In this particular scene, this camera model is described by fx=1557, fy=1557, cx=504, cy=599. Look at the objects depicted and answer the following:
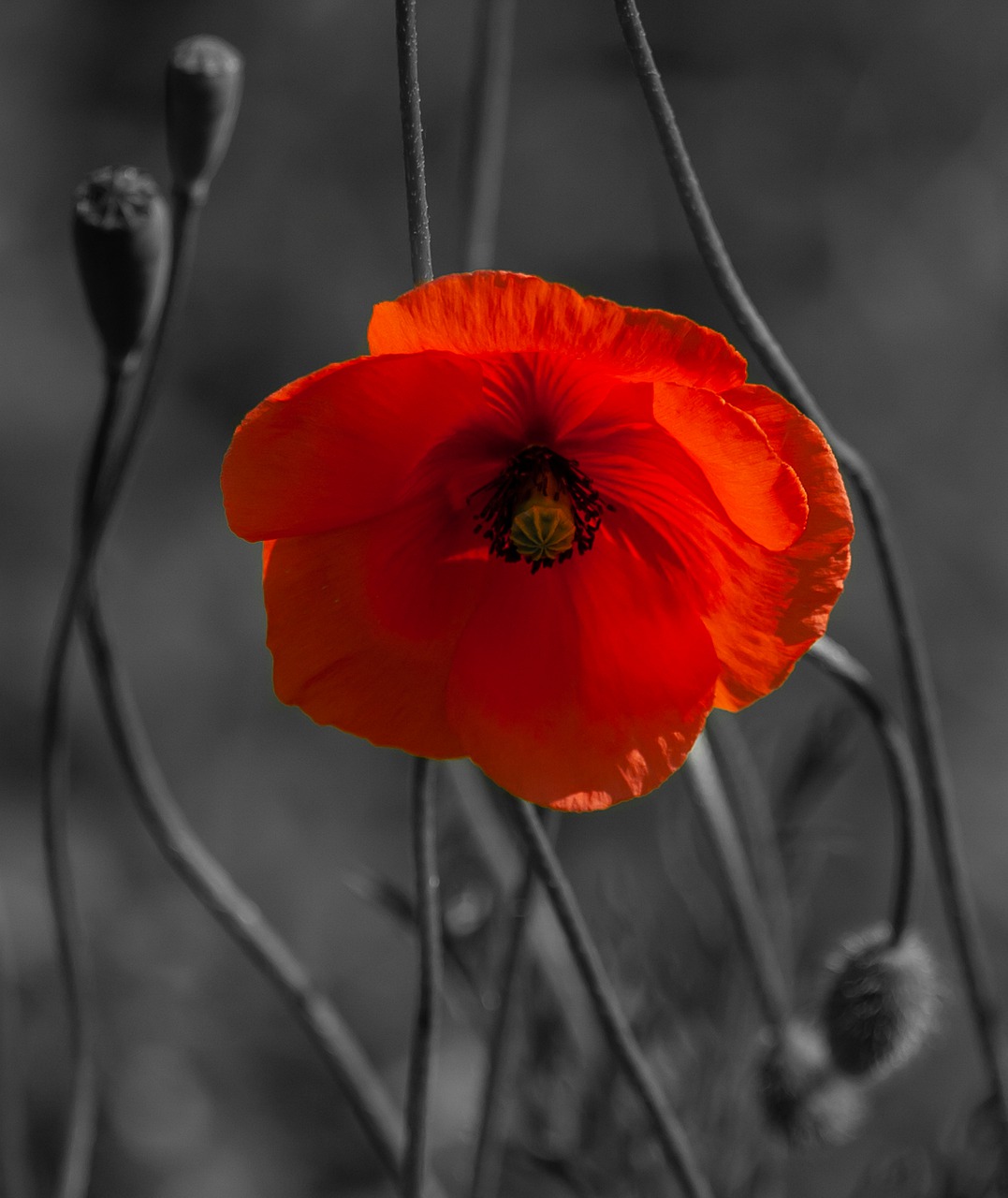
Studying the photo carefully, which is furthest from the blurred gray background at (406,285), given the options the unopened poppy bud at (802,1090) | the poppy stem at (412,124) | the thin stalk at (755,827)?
the poppy stem at (412,124)

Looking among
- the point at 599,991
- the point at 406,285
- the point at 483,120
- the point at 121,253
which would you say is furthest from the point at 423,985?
the point at 406,285

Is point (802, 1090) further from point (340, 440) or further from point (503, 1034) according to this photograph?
point (340, 440)

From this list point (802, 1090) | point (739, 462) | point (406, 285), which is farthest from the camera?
point (406, 285)

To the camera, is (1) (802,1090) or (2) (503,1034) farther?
(1) (802,1090)

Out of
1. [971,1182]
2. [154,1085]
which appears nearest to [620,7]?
[971,1182]

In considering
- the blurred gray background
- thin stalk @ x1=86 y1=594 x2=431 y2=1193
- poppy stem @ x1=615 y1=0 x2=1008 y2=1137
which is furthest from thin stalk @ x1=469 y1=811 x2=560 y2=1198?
the blurred gray background
